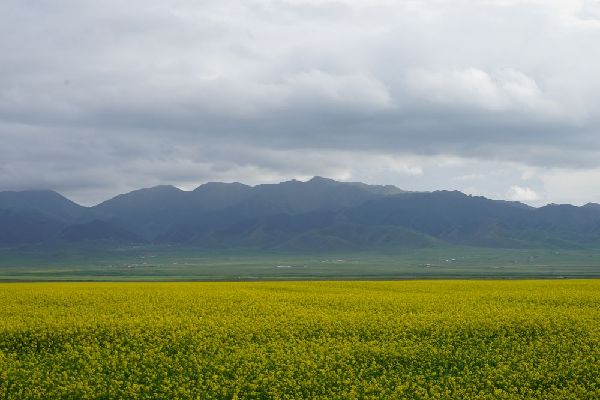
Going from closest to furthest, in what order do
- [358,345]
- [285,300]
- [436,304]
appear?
[358,345] < [436,304] < [285,300]

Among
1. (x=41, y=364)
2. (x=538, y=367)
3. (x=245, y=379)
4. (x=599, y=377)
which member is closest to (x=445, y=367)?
(x=538, y=367)

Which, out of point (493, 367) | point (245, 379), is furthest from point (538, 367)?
point (245, 379)

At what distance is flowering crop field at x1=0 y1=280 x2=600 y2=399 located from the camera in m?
22.8

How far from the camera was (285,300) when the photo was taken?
38938mm

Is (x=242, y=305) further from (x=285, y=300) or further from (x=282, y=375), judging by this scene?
(x=282, y=375)

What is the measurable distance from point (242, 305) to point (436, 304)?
12181 millimetres

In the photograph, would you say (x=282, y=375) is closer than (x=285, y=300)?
Yes

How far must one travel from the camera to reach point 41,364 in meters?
25.0

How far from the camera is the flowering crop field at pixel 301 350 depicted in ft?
74.7

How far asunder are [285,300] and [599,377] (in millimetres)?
20466

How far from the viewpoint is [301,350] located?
2617cm

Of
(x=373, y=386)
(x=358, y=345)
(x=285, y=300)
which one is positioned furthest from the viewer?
(x=285, y=300)

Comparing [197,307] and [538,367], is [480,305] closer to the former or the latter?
[538,367]

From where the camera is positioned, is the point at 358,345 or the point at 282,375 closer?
the point at 282,375
